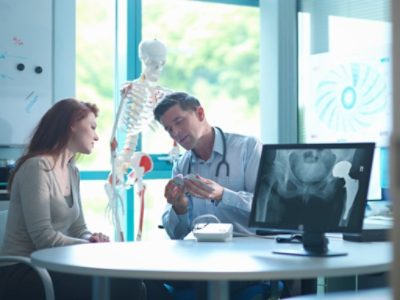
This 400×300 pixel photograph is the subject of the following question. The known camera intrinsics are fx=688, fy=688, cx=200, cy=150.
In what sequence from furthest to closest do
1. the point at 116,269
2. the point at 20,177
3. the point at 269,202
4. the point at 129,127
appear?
the point at 129,127 → the point at 20,177 → the point at 269,202 → the point at 116,269

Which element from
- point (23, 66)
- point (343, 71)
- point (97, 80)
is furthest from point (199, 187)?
point (97, 80)

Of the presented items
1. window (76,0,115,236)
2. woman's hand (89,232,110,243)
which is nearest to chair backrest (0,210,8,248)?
woman's hand (89,232,110,243)

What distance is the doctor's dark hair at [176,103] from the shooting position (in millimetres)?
3145

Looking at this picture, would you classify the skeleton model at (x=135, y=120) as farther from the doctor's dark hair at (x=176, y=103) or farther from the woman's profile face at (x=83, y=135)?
the woman's profile face at (x=83, y=135)

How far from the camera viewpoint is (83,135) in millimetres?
2945

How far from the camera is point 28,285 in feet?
8.09

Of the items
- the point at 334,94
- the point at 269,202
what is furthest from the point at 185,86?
the point at 269,202

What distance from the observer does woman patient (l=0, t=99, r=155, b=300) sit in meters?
2.50

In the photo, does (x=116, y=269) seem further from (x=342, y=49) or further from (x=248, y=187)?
(x=342, y=49)

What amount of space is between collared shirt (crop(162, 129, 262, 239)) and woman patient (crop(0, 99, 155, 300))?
34cm

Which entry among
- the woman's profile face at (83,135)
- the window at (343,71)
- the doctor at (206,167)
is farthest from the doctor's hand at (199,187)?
the window at (343,71)

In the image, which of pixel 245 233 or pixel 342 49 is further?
pixel 342 49

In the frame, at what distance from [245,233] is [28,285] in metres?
0.92

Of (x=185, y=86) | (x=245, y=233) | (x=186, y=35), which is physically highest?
(x=186, y=35)
